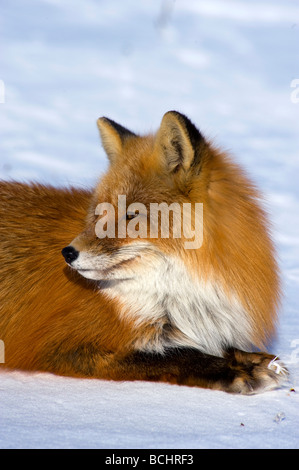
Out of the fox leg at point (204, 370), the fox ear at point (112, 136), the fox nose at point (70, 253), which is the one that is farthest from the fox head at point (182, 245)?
the fox ear at point (112, 136)

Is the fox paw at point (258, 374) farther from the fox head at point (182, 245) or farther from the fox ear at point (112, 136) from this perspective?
the fox ear at point (112, 136)

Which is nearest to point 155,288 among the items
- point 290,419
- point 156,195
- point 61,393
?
point 156,195

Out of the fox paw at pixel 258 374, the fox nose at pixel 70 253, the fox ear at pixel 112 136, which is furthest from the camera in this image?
the fox ear at pixel 112 136

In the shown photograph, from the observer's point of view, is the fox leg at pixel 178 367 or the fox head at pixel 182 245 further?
the fox head at pixel 182 245

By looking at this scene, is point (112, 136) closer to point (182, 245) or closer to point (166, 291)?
point (182, 245)

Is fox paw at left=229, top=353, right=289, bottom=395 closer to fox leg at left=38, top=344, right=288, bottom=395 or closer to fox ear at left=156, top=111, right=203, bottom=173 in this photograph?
fox leg at left=38, top=344, right=288, bottom=395

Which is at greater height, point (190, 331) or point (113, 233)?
point (113, 233)

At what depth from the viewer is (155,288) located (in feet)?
11.5

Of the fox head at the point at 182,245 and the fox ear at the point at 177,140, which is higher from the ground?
the fox ear at the point at 177,140

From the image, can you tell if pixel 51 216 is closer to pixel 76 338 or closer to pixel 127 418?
pixel 76 338

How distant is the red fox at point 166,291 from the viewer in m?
3.37

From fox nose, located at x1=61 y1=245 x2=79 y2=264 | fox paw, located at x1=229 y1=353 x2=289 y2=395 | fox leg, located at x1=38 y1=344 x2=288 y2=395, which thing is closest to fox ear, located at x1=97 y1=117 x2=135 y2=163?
fox nose, located at x1=61 y1=245 x2=79 y2=264

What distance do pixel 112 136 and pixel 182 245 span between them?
1.06 meters

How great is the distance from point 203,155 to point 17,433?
188 cm
